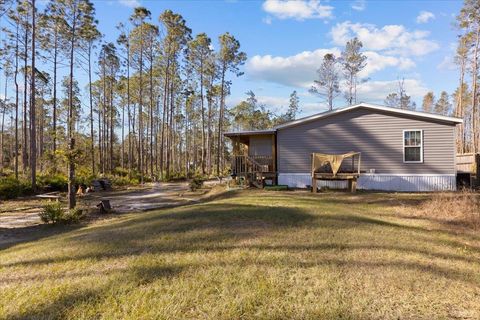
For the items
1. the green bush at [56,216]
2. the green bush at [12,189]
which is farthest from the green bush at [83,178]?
the green bush at [56,216]

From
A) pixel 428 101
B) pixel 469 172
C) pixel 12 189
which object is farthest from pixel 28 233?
pixel 428 101

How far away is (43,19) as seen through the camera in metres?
20.8

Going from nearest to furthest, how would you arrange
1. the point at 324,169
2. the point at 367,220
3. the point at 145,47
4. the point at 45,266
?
the point at 45,266, the point at 367,220, the point at 324,169, the point at 145,47

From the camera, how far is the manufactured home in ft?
43.6

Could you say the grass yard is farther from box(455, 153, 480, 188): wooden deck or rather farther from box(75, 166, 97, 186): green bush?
box(75, 166, 97, 186): green bush

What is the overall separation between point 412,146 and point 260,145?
7261 millimetres

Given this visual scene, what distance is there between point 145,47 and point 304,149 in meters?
18.4

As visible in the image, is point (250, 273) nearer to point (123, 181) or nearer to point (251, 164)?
point (251, 164)

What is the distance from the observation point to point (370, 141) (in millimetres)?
14086

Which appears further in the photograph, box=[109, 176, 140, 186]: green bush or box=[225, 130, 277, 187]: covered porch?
box=[109, 176, 140, 186]: green bush

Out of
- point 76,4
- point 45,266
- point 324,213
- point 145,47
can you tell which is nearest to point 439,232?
point 324,213

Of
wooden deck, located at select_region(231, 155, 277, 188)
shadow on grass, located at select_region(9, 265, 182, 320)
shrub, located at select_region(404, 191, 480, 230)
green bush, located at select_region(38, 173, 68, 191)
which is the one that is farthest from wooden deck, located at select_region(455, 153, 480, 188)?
green bush, located at select_region(38, 173, 68, 191)

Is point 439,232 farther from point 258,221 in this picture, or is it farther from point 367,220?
point 258,221

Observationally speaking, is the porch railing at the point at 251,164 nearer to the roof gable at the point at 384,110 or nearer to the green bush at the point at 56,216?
the roof gable at the point at 384,110
